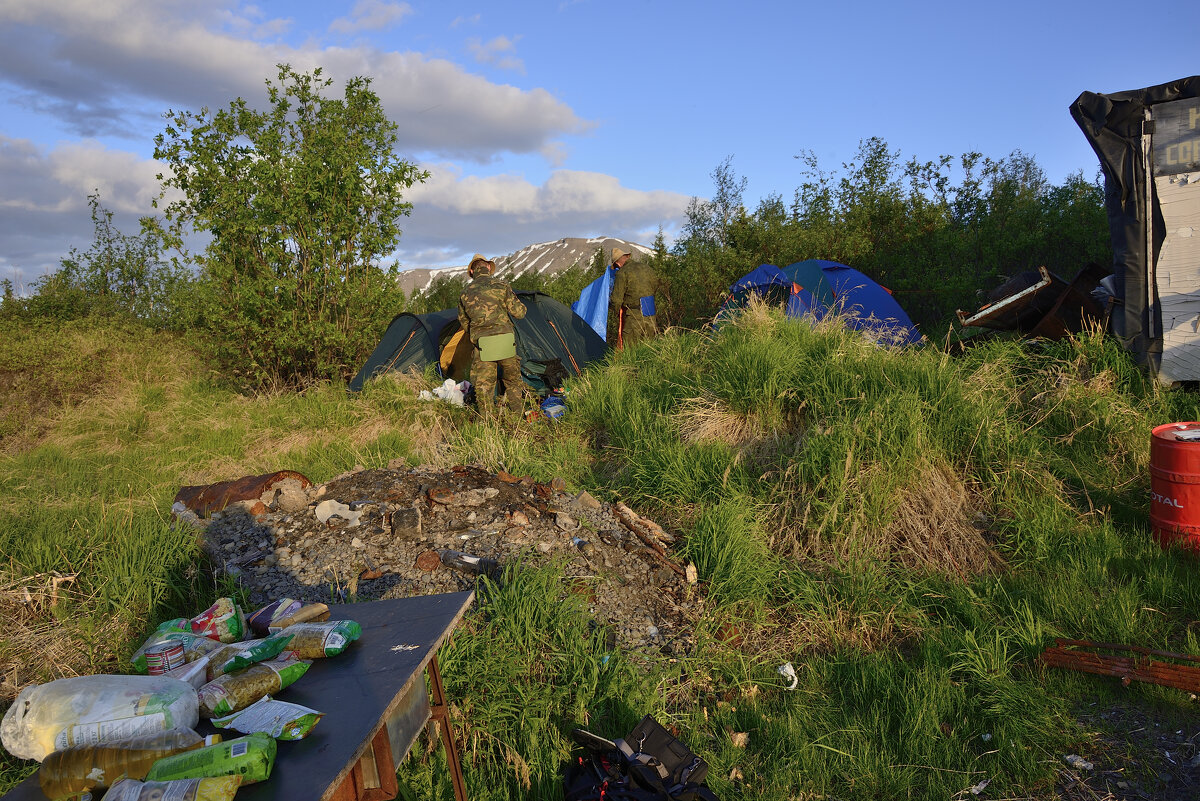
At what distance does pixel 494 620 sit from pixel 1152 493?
13.3 feet

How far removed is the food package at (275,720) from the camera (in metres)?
1.55

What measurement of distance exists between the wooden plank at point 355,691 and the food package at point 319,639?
0.10ft

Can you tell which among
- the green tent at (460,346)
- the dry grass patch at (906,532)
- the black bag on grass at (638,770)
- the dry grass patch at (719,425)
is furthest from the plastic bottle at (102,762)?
the green tent at (460,346)

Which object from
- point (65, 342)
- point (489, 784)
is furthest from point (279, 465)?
point (65, 342)

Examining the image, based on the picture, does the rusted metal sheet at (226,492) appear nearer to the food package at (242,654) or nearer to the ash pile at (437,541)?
the ash pile at (437,541)

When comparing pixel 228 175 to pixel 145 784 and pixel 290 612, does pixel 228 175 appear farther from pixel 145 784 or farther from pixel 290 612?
pixel 145 784

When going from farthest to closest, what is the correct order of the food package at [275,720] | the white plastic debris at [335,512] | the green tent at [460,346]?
the green tent at [460,346]
the white plastic debris at [335,512]
the food package at [275,720]

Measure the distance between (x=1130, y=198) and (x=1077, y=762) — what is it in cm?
497

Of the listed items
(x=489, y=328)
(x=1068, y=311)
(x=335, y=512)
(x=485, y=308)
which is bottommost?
(x=335, y=512)

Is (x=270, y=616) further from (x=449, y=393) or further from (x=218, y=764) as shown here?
(x=449, y=393)

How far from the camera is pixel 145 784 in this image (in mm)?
1329

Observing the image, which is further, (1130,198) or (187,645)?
(1130,198)

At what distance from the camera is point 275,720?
1.58 metres

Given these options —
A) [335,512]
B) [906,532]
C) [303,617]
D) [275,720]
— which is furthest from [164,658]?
[906,532]
